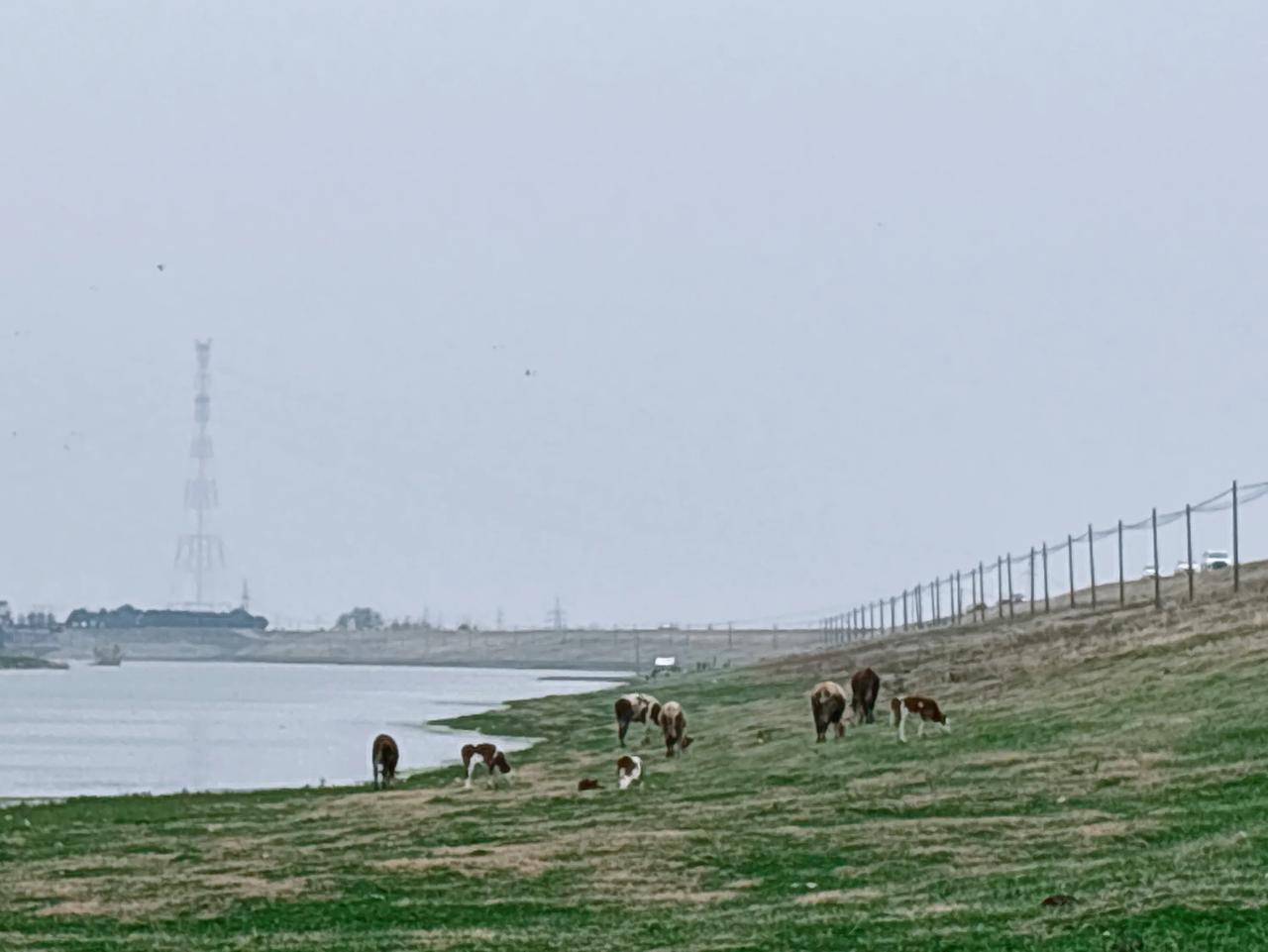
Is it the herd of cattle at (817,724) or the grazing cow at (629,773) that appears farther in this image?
the herd of cattle at (817,724)

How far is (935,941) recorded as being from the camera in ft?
76.7

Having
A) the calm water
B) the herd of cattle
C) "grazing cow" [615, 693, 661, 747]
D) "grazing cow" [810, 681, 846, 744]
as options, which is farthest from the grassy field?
the calm water

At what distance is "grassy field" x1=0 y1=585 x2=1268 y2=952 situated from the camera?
25484 millimetres

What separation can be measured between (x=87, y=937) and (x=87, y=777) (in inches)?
1845

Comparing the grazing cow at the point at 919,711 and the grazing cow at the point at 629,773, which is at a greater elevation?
the grazing cow at the point at 919,711

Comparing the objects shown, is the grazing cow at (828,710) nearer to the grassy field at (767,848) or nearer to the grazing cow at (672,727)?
the grassy field at (767,848)

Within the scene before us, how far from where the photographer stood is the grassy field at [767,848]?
25.5 m

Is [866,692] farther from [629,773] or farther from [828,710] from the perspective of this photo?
[629,773]

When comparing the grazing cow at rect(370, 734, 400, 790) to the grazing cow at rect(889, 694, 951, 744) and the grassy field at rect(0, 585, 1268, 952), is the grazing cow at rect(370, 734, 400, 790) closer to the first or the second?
the grassy field at rect(0, 585, 1268, 952)

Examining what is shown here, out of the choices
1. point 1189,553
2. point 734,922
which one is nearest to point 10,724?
point 1189,553

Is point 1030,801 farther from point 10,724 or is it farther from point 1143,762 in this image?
point 10,724

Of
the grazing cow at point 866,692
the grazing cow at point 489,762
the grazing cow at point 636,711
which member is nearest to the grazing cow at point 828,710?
the grazing cow at point 866,692

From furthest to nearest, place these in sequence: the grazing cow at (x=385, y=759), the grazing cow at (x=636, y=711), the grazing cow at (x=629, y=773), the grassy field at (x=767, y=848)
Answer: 1. the grazing cow at (x=636, y=711)
2. the grazing cow at (x=385, y=759)
3. the grazing cow at (x=629, y=773)
4. the grassy field at (x=767, y=848)

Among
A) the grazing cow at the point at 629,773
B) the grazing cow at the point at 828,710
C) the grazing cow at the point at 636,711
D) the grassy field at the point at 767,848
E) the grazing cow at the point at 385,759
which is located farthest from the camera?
the grazing cow at the point at 636,711
